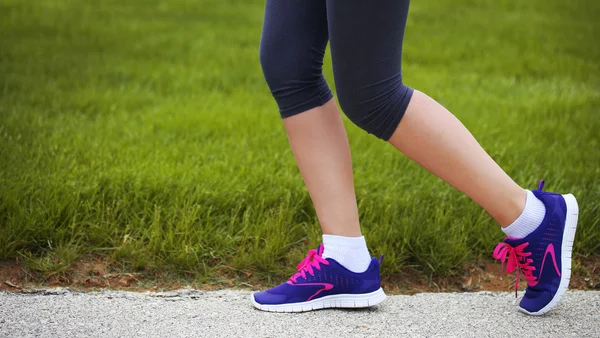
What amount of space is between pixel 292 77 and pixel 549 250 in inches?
35.2

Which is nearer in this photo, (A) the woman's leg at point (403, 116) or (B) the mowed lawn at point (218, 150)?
(A) the woman's leg at point (403, 116)

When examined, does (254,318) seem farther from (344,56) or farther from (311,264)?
(344,56)

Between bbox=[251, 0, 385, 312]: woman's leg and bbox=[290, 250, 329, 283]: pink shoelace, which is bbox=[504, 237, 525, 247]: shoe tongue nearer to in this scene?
bbox=[251, 0, 385, 312]: woman's leg

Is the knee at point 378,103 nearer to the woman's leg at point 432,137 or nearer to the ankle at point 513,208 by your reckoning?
the woman's leg at point 432,137

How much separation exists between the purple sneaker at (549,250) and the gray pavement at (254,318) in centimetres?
11

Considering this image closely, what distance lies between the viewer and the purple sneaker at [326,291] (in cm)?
222

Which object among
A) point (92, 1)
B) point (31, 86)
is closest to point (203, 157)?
point (31, 86)

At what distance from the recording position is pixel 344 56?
1986 millimetres

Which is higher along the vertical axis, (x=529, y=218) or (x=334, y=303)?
(x=529, y=218)

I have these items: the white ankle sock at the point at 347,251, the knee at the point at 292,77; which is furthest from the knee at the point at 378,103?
the white ankle sock at the point at 347,251

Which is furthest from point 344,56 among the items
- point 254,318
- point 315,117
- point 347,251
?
point 254,318

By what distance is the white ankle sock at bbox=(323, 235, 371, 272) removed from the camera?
2.21 metres

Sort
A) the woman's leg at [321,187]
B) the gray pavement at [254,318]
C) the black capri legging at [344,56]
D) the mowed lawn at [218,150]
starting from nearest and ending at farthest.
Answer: the black capri legging at [344,56], the gray pavement at [254,318], the woman's leg at [321,187], the mowed lawn at [218,150]

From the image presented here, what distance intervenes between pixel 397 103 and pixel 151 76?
363 centimetres
